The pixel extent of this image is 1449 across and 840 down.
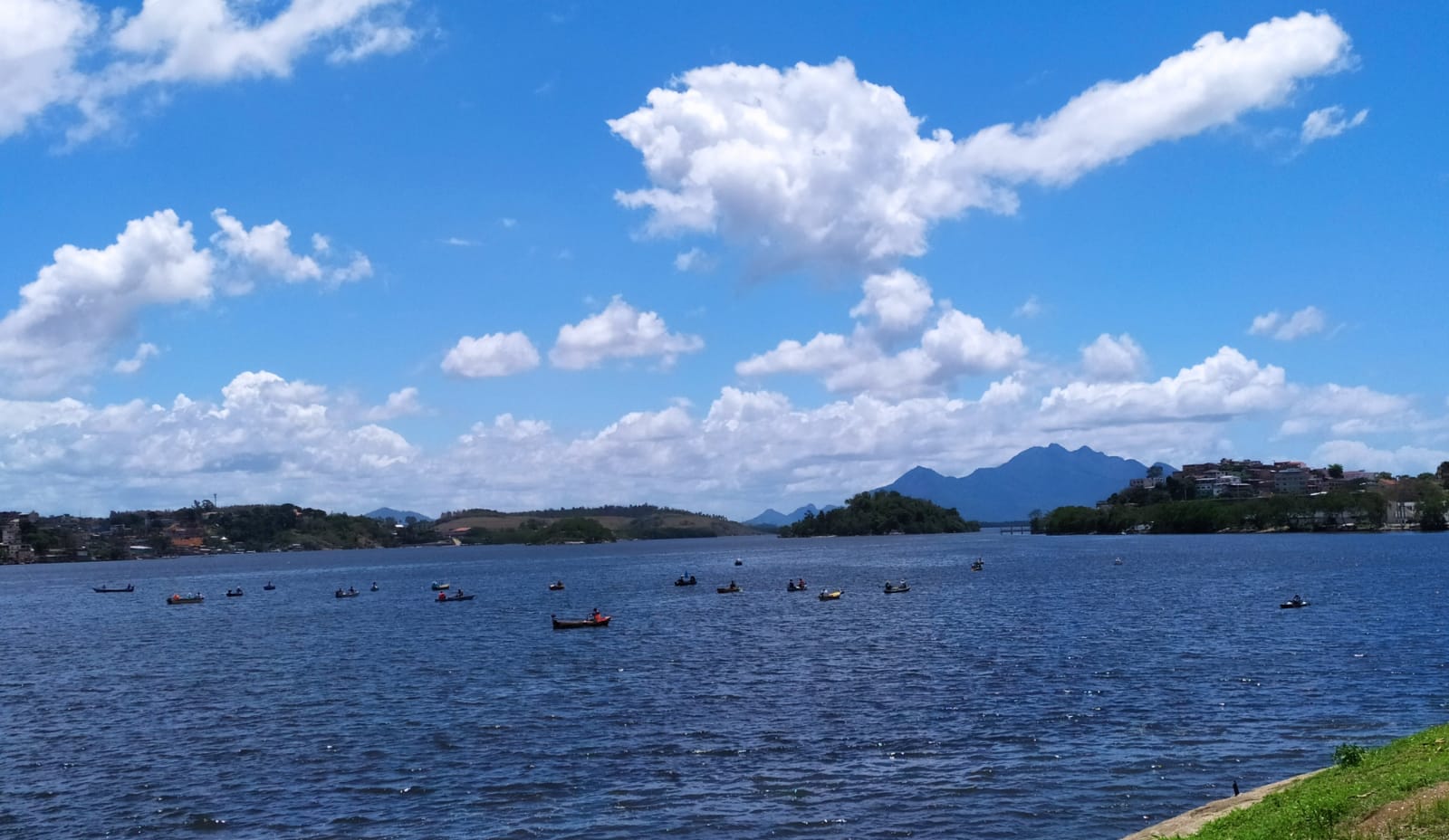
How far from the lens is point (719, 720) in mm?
48688

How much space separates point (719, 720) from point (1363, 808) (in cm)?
3131

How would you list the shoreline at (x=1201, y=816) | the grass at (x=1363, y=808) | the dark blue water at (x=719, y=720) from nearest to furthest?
the grass at (x=1363, y=808) → the shoreline at (x=1201, y=816) → the dark blue water at (x=719, y=720)

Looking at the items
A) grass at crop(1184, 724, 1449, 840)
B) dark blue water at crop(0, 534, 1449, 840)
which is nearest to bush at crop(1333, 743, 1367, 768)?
grass at crop(1184, 724, 1449, 840)

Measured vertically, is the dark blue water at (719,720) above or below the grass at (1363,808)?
below

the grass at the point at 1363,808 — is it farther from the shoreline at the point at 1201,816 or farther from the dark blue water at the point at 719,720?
the dark blue water at the point at 719,720

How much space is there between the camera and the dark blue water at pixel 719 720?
35.0 meters

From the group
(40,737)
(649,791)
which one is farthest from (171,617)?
(649,791)

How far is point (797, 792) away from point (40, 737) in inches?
1436

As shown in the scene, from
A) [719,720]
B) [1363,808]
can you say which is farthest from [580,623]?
[1363,808]

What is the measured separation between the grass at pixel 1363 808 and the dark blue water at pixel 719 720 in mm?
9399

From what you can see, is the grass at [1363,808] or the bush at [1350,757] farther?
the bush at [1350,757]

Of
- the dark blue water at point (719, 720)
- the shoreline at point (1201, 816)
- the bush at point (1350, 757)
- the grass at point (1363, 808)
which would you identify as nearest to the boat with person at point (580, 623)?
the dark blue water at point (719, 720)

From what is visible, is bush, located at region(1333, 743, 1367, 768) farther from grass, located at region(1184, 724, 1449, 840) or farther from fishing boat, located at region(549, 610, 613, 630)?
fishing boat, located at region(549, 610, 613, 630)

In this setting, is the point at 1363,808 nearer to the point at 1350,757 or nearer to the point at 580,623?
the point at 1350,757
